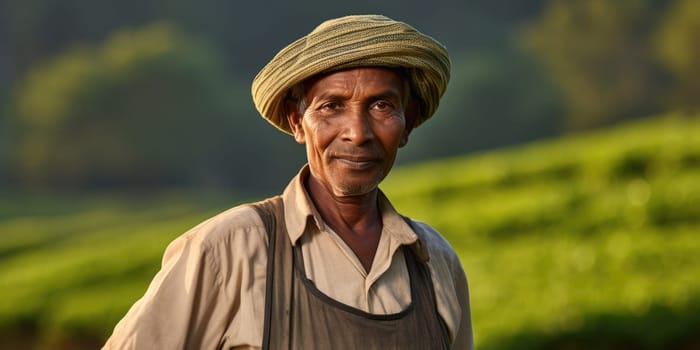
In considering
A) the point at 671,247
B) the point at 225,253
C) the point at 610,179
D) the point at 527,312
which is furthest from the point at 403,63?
the point at 610,179

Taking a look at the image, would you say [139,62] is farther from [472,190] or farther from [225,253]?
[225,253]

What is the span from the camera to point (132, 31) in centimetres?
5497

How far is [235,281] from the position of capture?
2381 millimetres

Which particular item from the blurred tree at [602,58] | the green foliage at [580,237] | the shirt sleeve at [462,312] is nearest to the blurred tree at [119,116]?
the blurred tree at [602,58]

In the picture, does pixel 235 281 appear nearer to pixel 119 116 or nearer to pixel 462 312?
pixel 462 312

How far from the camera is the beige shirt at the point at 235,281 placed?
2.35 m

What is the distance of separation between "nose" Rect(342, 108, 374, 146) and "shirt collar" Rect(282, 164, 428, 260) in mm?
167

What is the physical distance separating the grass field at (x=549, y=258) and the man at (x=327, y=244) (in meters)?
4.65

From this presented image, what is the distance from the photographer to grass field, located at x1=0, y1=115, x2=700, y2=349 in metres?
7.39

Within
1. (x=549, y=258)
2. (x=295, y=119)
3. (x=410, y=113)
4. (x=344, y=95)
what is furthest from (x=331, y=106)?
(x=549, y=258)

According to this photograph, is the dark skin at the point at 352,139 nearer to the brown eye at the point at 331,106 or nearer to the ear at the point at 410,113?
the brown eye at the point at 331,106

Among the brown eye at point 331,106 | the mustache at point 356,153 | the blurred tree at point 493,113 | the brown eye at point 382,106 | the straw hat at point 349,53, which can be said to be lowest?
the mustache at point 356,153

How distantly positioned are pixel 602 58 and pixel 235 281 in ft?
129

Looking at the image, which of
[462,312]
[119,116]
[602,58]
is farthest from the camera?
[119,116]
